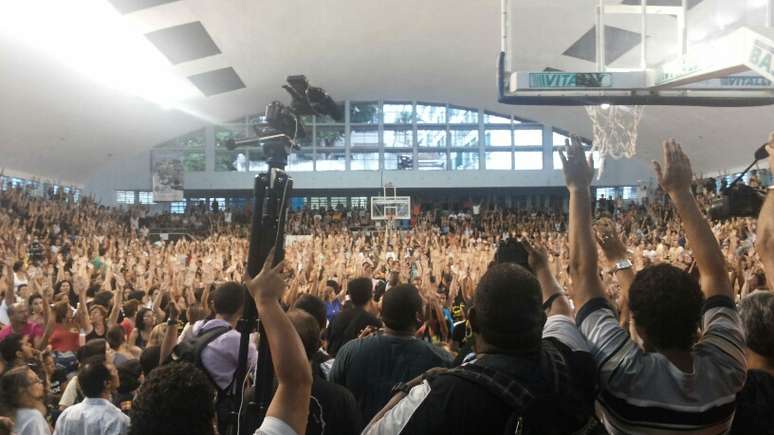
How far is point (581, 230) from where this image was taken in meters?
1.79

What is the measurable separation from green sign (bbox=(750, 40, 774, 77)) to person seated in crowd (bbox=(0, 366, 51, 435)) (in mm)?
3928

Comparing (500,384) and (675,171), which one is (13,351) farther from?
(675,171)

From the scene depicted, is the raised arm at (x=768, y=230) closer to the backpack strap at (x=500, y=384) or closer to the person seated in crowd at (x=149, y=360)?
the backpack strap at (x=500, y=384)

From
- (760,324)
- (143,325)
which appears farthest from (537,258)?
(143,325)

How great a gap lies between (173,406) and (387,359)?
1.23 metres

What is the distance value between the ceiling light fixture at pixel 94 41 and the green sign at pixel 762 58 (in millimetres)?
12214

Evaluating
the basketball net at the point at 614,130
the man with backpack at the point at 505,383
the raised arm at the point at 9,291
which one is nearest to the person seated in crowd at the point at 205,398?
the man with backpack at the point at 505,383

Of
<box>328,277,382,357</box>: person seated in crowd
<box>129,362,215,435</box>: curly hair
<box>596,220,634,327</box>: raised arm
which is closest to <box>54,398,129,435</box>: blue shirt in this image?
<box>328,277,382,357</box>: person seated in crowd

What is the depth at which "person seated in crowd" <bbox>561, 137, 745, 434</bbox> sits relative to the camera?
152 centimetres

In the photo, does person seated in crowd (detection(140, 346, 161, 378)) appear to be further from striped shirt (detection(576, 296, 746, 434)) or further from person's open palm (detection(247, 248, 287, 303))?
striped shirt (detection(576, 296, 746, 434))

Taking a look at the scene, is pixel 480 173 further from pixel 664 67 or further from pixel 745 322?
pixel 745 322

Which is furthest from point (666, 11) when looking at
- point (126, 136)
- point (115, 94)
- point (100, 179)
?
point (100, 179)

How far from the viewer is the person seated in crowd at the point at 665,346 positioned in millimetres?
1521

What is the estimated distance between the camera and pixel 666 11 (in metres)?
5.18
